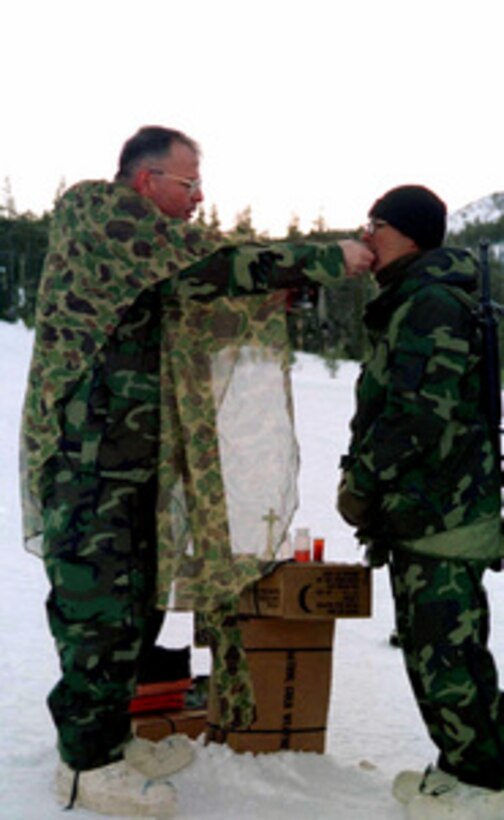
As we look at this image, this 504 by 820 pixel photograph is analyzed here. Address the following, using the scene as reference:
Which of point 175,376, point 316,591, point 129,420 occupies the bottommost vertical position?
point 316,591

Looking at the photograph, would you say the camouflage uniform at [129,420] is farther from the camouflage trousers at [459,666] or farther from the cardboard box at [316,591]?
the camouflage trousers at [459,666]

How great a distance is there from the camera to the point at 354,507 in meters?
3.57

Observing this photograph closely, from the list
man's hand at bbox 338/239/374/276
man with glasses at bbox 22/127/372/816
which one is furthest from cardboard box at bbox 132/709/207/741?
man's hand at bbox 338/239/374/276

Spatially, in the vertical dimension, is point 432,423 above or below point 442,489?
above

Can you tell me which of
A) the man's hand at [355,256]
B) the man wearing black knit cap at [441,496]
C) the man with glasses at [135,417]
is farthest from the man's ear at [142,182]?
A: the man wearing black knit cap at [441,496]

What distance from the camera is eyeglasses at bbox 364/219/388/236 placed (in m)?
3.61

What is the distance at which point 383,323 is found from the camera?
3.64m

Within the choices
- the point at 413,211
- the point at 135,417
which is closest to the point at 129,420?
the point at 135,417

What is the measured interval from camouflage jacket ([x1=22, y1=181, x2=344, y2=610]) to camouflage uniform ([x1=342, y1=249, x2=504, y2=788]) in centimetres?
33

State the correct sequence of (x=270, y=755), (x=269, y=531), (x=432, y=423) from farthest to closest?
(x=270, y=755) → (x=269, y=531) → (x=432, y=423)

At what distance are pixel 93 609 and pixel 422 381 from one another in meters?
1.21

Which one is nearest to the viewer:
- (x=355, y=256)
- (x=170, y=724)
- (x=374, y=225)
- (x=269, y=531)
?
(x=355, y=256)

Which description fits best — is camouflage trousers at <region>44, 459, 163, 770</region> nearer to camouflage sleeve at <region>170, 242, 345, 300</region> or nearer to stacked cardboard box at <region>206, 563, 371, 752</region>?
stacked cardboard box at <region>206, 563, 371, 752</region>

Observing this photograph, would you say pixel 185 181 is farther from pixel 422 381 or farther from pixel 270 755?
pixel 270 755
